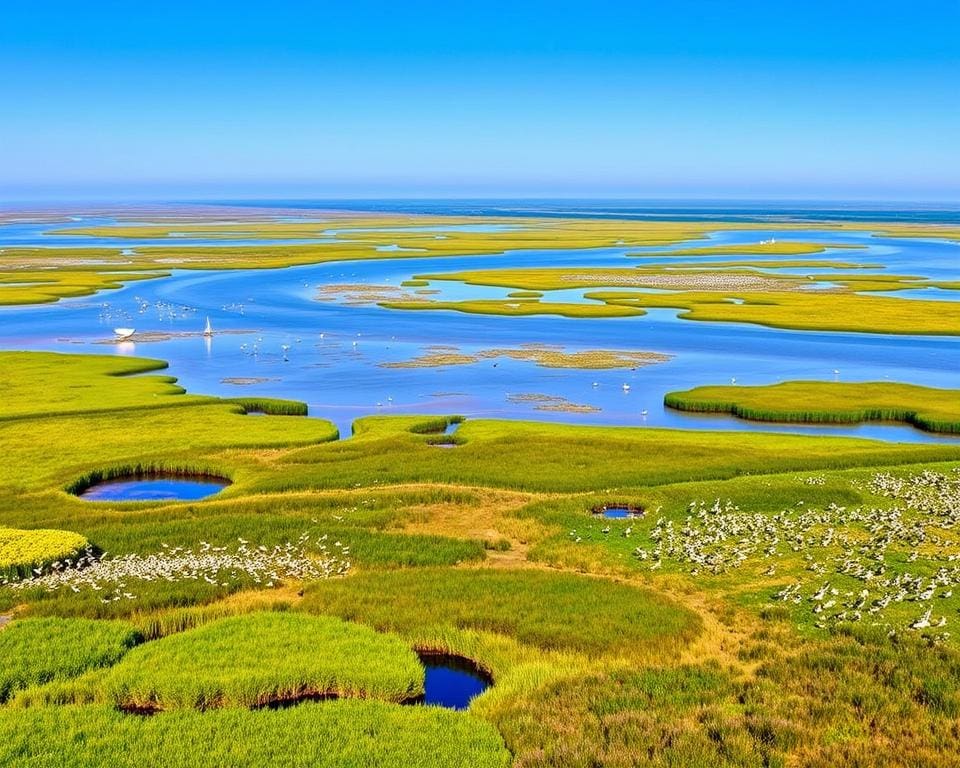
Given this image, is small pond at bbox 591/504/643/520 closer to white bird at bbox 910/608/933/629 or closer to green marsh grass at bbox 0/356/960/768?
green marsh grass at bbox 0/356/960/768

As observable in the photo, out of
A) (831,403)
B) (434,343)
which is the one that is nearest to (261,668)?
(831,403)

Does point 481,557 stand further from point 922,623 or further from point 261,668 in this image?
point 922,623

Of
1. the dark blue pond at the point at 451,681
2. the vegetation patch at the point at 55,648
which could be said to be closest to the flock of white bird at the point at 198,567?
the vegetation patch at the point at 55,648

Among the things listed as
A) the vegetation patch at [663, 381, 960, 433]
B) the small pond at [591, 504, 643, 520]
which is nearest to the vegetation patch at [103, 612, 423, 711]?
the small pond at [591, 504, 643, 520]

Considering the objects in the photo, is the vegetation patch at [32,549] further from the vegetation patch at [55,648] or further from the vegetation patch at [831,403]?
the vegetation patch at [831,403]

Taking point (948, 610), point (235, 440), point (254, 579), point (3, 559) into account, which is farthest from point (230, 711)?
point (235, 440)

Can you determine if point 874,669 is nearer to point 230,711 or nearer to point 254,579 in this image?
point 230,711
